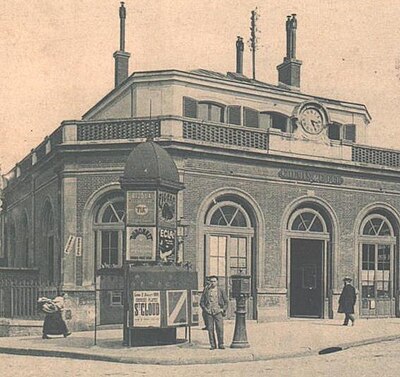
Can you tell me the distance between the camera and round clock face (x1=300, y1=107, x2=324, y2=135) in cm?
2335

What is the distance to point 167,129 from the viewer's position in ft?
67.6

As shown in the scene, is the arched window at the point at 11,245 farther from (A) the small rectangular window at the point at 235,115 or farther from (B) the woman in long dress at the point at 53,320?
(B) the woman in long dress at the point at 53,320

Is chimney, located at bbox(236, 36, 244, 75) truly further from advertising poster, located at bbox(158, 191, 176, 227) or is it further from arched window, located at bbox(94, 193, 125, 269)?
advertising poster, located at bbox(158, 191, 176, 227)

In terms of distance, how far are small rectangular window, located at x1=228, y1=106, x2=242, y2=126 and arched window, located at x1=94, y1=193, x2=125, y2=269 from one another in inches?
244

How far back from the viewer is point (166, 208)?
15.3 meters

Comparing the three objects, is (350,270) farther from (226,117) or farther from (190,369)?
(190,369)

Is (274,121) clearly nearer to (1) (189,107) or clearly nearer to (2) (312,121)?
(2) (312,121)

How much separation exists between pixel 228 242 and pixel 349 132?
8.91m

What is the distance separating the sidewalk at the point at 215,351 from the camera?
1314 centimetres

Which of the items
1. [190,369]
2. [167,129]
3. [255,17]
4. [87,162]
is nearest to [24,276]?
[87,162]

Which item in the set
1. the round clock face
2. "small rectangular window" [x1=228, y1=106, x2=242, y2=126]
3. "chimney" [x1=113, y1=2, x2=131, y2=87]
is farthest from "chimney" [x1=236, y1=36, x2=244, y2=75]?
the round clock face

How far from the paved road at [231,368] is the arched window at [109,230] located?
7124 millimetres

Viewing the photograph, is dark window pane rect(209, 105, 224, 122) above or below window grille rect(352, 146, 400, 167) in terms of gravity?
above

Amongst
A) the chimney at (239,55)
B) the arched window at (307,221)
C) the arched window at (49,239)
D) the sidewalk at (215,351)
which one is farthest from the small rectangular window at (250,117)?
the sidewalk at (215,351)
